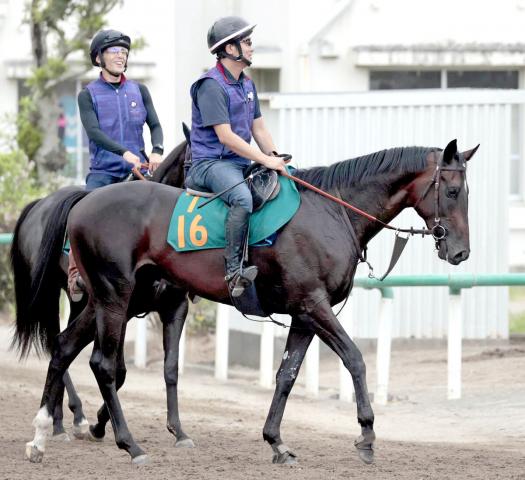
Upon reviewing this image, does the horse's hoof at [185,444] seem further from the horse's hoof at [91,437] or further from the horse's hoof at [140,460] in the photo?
the horse's hoof at [140,460]

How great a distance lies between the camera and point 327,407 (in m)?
11.2

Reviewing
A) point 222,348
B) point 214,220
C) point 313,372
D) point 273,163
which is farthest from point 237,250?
point 222,348

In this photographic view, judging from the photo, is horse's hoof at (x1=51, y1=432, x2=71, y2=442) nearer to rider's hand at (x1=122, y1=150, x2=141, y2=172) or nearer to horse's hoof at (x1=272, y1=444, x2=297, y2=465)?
horse's hoof at (x1=272, y1=444, x2=297, y2=465)

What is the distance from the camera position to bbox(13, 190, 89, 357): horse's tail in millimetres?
8734

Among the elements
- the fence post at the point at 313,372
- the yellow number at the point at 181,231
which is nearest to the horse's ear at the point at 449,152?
the yellow number at the point at 181,231

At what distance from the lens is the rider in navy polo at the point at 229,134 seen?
7.84 m

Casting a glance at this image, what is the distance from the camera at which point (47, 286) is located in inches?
358

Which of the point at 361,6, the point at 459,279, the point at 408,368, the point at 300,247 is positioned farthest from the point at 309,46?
the point at 300,247

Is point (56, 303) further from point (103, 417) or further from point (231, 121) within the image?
point (231, 121)

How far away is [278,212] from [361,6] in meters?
11.3

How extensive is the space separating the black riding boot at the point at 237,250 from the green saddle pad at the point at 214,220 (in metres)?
0.13

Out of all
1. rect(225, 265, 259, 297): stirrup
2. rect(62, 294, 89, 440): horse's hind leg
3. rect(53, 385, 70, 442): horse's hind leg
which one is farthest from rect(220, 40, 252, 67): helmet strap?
rect(53, 385, 70, 442): horse's hind leg

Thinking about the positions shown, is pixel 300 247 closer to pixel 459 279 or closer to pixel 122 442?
pixel 122 442

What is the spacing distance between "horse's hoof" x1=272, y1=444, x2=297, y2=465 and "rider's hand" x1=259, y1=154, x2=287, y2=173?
1.67 meters
